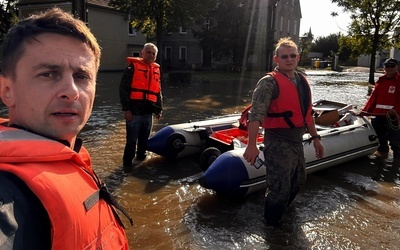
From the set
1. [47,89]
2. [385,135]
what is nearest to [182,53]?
[385,135]

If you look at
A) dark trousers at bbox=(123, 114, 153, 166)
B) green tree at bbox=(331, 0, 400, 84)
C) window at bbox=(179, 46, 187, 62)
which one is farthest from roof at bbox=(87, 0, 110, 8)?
dark trousers at bbox=(123, 114, 153, 166)

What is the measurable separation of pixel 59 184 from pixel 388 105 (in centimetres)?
753

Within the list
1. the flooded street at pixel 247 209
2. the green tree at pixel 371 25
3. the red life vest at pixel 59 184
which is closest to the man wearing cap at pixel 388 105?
the flooded street at pixel 247 209

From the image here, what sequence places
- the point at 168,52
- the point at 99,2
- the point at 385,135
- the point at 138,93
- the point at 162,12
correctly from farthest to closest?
the point at 168,52 < the point at 99,2 < the point at 162,12 < the point at 385,135 < the point at 138,93

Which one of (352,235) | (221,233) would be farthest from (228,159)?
(352,235)

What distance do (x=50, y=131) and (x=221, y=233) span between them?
3186 millimetres

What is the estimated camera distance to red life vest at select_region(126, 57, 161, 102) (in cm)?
598

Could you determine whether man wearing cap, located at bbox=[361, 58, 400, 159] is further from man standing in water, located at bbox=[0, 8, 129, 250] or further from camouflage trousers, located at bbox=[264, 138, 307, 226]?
man standing in water, located at bbox=[0, 8, 129, 250]

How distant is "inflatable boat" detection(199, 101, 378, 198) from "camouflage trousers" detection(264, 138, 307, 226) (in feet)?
2.35

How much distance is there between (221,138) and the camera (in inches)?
251

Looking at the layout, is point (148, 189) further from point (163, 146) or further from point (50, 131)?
point (50, 131)

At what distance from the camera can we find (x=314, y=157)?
5.76 metres

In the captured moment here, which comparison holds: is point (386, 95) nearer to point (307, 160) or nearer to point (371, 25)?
point (307, 160)

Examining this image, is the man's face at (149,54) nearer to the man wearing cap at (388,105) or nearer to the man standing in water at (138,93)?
the man standing in water at (138,93)
